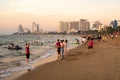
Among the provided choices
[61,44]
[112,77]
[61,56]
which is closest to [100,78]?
[112,77]

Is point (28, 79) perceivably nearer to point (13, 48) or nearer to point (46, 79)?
point (46, 79)

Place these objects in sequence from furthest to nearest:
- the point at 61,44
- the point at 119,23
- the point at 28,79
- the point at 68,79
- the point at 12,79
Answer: the point at 119,23, the point at 61,44, the point at 12,79, the point at 28,79, the point at 68,79

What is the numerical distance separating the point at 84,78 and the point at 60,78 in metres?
1.15

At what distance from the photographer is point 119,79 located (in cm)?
1060

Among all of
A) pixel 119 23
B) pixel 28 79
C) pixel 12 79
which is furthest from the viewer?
pixel 119 23

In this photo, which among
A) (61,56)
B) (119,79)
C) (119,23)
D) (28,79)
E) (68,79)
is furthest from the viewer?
(119,23)

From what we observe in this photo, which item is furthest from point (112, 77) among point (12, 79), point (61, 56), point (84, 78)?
point (61, 56)

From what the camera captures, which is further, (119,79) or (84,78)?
(84,78)

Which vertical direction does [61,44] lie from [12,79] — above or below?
above

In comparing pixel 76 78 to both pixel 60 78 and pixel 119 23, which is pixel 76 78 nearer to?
pixel 60 78

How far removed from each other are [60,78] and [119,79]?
2759mm

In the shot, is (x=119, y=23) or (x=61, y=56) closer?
(x=61, y=56)

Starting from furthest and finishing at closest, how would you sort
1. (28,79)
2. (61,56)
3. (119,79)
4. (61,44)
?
(61,56) → (61,44) → (28,79) → (119,79)

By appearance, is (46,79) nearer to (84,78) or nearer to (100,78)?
(84,78)
